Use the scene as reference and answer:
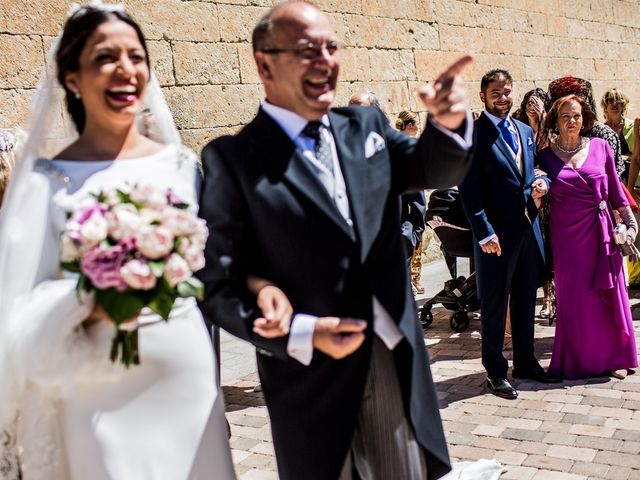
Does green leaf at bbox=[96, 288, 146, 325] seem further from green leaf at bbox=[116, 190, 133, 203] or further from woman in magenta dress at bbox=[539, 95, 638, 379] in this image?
woman in magenta dress at bbox=[539, 95, 638, 379]

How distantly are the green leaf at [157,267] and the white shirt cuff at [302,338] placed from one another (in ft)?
1.28

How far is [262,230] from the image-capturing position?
2.24 meters

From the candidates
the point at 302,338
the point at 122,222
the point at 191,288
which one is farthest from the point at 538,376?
the point at 122,222

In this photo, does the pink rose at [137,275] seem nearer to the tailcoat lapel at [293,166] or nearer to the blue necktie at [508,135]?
the tailcoat lapel at [293,166]

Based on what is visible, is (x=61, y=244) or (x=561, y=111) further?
(x=561, y=111)

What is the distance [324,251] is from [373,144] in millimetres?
380

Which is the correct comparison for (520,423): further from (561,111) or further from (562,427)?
(561,111)

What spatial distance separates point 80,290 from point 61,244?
0.18 m

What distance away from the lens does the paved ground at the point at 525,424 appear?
3.98 meters

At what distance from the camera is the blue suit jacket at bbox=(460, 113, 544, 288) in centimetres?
503

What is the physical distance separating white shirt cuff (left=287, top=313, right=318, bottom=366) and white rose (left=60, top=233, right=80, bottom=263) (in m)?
0.62

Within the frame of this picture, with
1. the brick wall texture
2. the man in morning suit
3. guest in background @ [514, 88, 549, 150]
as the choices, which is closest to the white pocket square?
the man in morning suit

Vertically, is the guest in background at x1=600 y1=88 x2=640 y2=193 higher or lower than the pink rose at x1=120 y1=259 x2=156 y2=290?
higher

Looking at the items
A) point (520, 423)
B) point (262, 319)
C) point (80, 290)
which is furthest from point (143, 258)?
point (520, 423)
